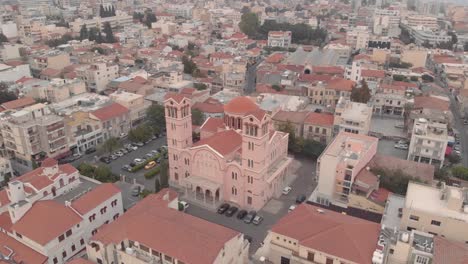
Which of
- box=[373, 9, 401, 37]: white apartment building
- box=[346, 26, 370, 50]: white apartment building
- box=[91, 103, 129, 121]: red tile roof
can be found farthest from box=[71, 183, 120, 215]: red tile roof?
box=[373, 9, 401, 37]: white apartment building

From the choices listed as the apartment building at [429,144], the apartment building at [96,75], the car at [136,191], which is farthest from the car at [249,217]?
the apartment building at [96,75]

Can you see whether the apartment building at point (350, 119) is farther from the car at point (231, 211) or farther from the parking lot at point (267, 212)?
the car at point (231, 211)

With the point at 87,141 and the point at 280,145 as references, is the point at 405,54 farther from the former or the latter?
the point at 87,141

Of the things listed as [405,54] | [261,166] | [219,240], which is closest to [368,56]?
[405,54]

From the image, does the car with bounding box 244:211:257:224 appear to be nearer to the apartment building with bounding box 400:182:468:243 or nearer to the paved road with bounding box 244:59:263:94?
the apartment building with bounding box 400:182:468:243

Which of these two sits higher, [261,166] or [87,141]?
[261,166]

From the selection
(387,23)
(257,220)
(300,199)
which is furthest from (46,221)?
(387,23)
